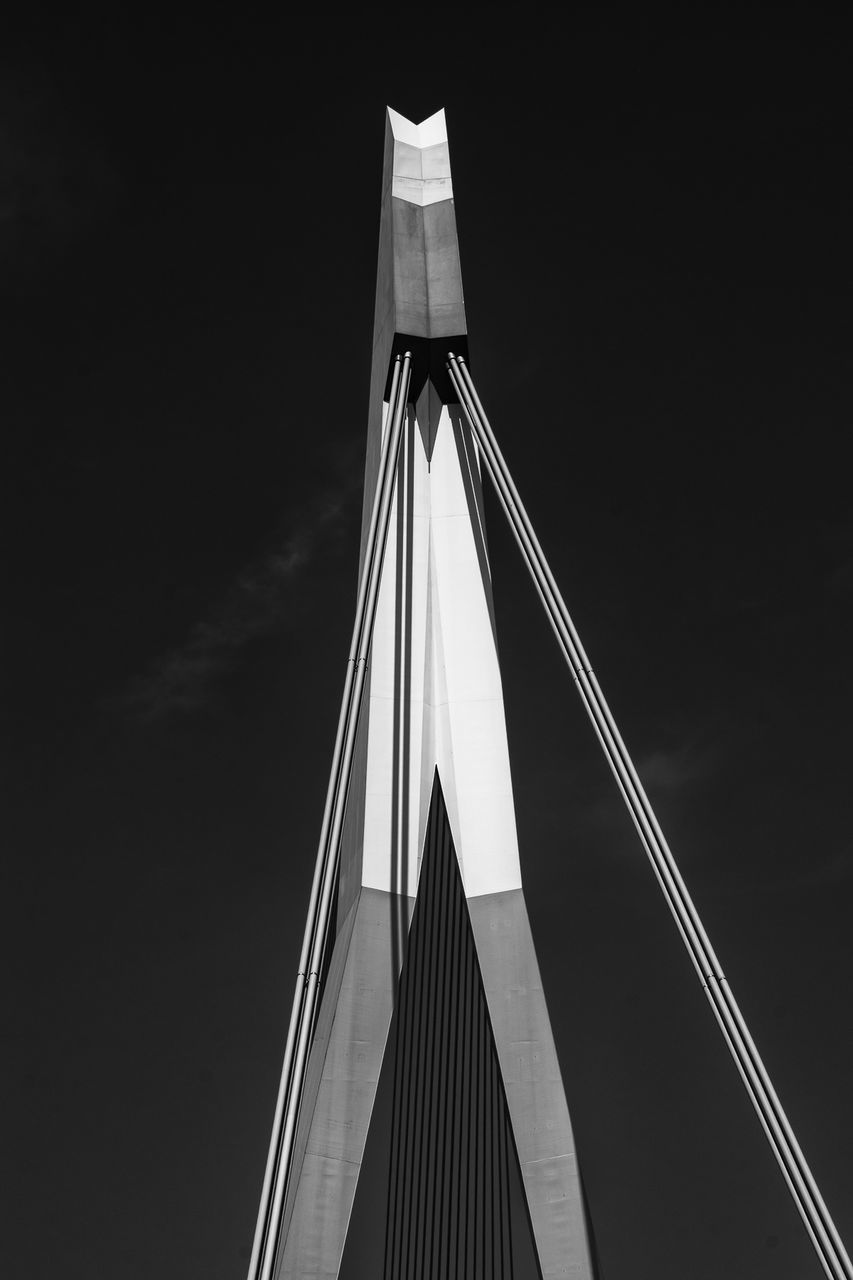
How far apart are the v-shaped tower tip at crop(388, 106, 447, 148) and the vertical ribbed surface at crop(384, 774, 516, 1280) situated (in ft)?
30.3

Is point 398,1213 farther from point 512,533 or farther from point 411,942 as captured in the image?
point 512,533

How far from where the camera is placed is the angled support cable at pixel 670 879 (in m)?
10.8

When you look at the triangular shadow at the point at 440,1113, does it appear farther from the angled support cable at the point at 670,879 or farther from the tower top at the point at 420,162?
the tower top at the point at 420,162

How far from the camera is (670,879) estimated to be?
12969 mm

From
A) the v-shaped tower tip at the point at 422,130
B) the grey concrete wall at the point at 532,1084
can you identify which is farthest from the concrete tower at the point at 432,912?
the v-shaped tower tip at the point at 422,130

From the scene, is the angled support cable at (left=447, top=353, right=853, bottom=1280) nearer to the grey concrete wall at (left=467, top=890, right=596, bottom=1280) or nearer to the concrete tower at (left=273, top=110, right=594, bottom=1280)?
the concrete tower at (left=273, top=110, right=594, bottom=1280)

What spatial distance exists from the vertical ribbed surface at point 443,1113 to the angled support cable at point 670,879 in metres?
2.62

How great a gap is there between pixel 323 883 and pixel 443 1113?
4809mm

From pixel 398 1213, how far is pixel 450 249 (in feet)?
40.0

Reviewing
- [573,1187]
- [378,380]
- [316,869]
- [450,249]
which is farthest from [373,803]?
[450,249]

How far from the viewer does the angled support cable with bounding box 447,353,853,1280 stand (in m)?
10.8

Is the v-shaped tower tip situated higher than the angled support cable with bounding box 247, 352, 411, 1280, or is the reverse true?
the v-shaped tower tip

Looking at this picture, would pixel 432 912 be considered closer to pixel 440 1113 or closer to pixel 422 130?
pixel 440 1113

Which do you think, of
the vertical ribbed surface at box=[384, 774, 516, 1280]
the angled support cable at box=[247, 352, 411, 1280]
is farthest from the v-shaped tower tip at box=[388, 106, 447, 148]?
the vertical ribbed surface at box=[384, 774, 516, 1280]
